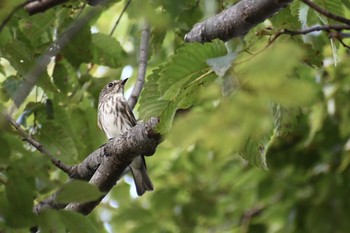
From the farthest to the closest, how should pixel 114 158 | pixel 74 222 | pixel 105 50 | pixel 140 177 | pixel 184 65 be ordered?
pixel 140 177 < pixel 105 50 < pixel 114 158 < pixel 74 222 < pixel 184 65

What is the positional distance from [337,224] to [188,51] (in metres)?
5.09

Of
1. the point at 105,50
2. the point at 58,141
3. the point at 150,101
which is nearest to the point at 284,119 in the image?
the point at 150,101

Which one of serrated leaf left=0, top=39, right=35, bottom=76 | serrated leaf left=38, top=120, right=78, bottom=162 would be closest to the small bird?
serrated leaf left=38, top=120, right=78, bottom=162

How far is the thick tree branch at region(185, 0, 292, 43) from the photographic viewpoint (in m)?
3.24

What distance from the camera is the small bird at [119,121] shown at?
23.1 feet

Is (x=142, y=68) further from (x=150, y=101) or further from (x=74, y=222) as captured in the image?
(x=74, y=222)

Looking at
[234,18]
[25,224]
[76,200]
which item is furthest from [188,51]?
[234,18]

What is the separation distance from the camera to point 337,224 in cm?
711

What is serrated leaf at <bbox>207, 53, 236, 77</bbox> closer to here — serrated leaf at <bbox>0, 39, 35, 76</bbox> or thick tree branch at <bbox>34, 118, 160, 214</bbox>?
thick tree branch at <bbox>34, 118, 160, 214</bbox>

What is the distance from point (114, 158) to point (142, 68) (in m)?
1.07

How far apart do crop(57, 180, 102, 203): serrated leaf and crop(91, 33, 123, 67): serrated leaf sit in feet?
9.47

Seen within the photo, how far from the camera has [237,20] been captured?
11.5 feet

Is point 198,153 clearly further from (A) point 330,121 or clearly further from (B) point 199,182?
(A) point 330,121

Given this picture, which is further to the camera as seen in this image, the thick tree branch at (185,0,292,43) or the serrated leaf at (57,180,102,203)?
the thick tree branch at (185,0,292,43)
